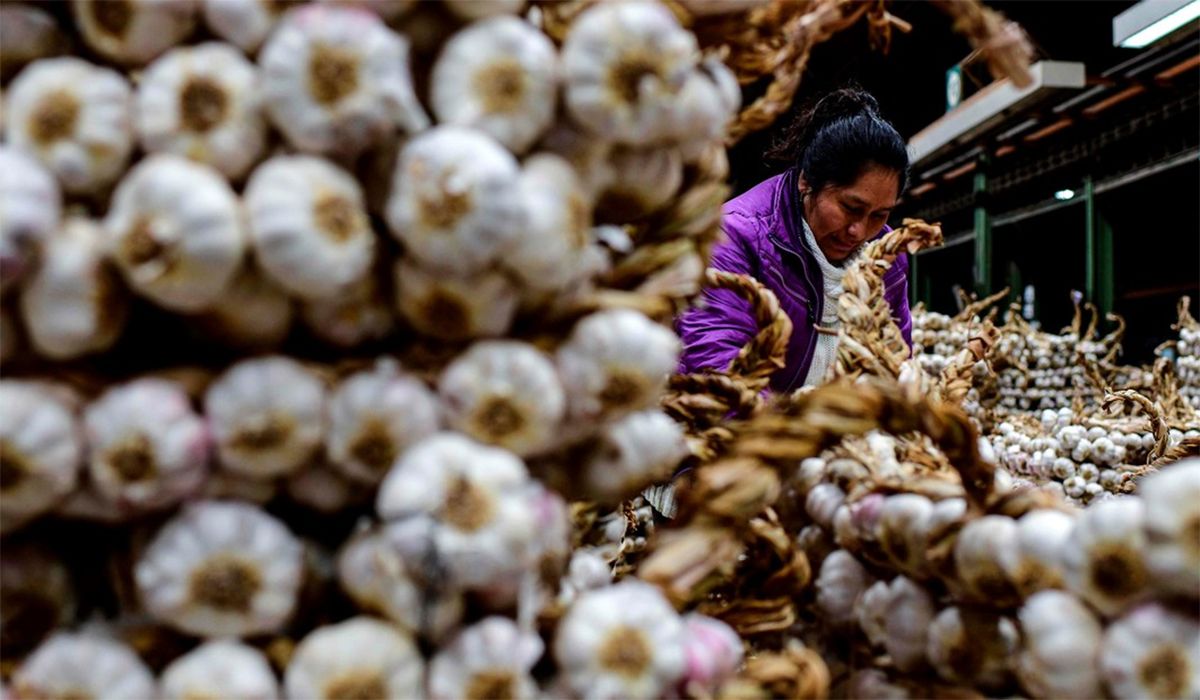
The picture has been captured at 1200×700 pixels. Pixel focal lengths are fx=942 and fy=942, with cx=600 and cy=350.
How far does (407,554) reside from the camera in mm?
381

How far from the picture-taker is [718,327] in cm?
124

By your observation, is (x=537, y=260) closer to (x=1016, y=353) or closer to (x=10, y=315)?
(x=10, y=315)

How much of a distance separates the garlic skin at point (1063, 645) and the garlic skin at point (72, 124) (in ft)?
1.51

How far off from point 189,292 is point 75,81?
108mm

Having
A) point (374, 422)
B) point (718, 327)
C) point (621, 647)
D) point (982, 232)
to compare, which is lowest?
point (982, 232)

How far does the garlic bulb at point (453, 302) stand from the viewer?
408 mm

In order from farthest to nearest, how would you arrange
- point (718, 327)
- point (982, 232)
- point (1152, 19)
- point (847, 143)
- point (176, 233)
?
point (982, 232) → point (1152, 19) → point (847, 143) → point (718, 327) → point (176, 233)

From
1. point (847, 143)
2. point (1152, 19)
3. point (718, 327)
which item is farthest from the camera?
point (1152, 19)

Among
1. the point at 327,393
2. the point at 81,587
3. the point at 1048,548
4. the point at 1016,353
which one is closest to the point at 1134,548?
the point at 1048,548

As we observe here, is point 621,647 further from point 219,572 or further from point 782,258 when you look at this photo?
point 782,258

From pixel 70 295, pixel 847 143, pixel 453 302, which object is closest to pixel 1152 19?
pixel 847 143

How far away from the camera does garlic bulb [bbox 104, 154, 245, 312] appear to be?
369 mm

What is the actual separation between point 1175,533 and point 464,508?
1.00ft

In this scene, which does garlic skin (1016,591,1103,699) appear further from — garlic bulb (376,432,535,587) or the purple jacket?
the purple jacket
